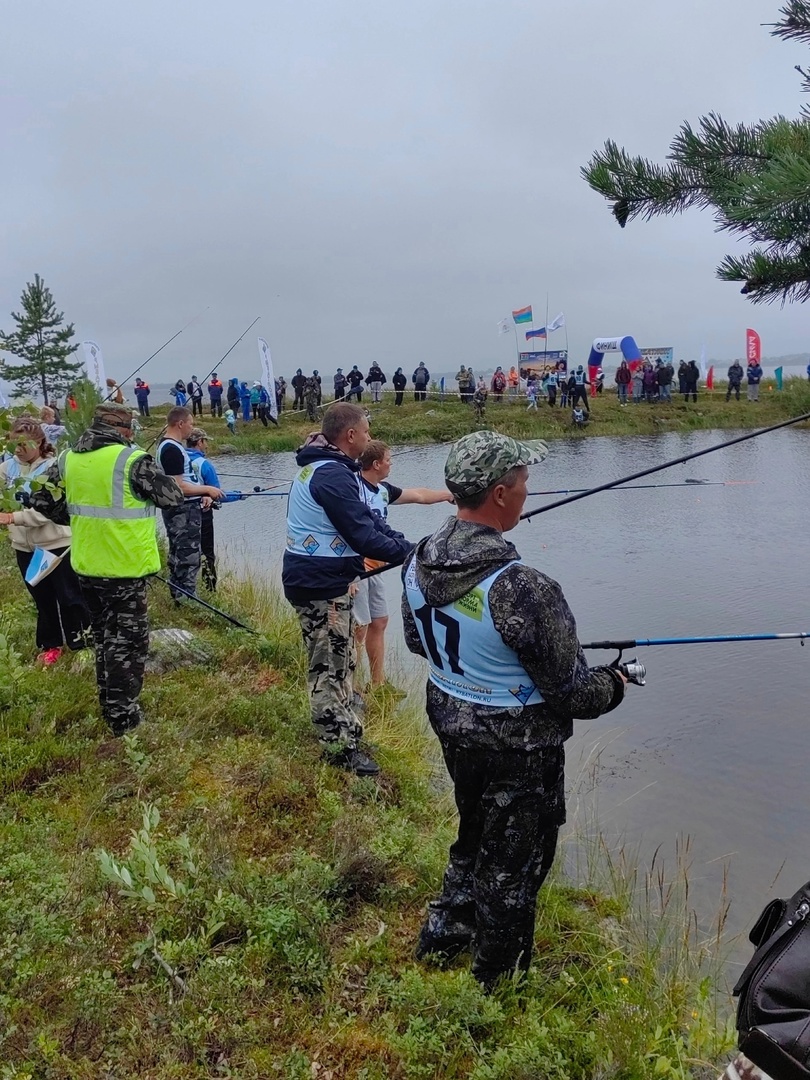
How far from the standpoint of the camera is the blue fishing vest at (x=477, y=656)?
2.34 metres

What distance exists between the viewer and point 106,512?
168 inches

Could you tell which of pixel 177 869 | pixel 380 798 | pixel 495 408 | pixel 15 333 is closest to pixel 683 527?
pixel 380 798

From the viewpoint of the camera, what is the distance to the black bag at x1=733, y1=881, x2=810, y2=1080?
1.40 m

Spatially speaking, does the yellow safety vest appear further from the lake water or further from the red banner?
the red banner

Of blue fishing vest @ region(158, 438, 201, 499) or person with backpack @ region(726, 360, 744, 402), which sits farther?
person with backpack @ region(726, 360, 744, 402)

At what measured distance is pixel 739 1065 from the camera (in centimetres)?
150

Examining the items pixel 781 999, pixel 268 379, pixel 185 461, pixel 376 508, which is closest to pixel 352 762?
pixel 376 508

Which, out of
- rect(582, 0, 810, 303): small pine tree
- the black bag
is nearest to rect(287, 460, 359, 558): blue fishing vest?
rect(582, 0, 810, 303): small pine tree

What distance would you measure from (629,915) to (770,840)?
4.31 ft

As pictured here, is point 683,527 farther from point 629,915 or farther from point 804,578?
point 629,915

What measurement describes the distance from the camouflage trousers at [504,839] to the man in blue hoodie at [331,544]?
1545 mm

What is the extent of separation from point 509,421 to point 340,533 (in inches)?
1057

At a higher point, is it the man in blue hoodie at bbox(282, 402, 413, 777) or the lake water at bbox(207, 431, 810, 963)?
the man in blue hoodie at bbox(282, 402, 413, 777)

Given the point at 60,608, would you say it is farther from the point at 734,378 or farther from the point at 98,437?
the point at 734,378
